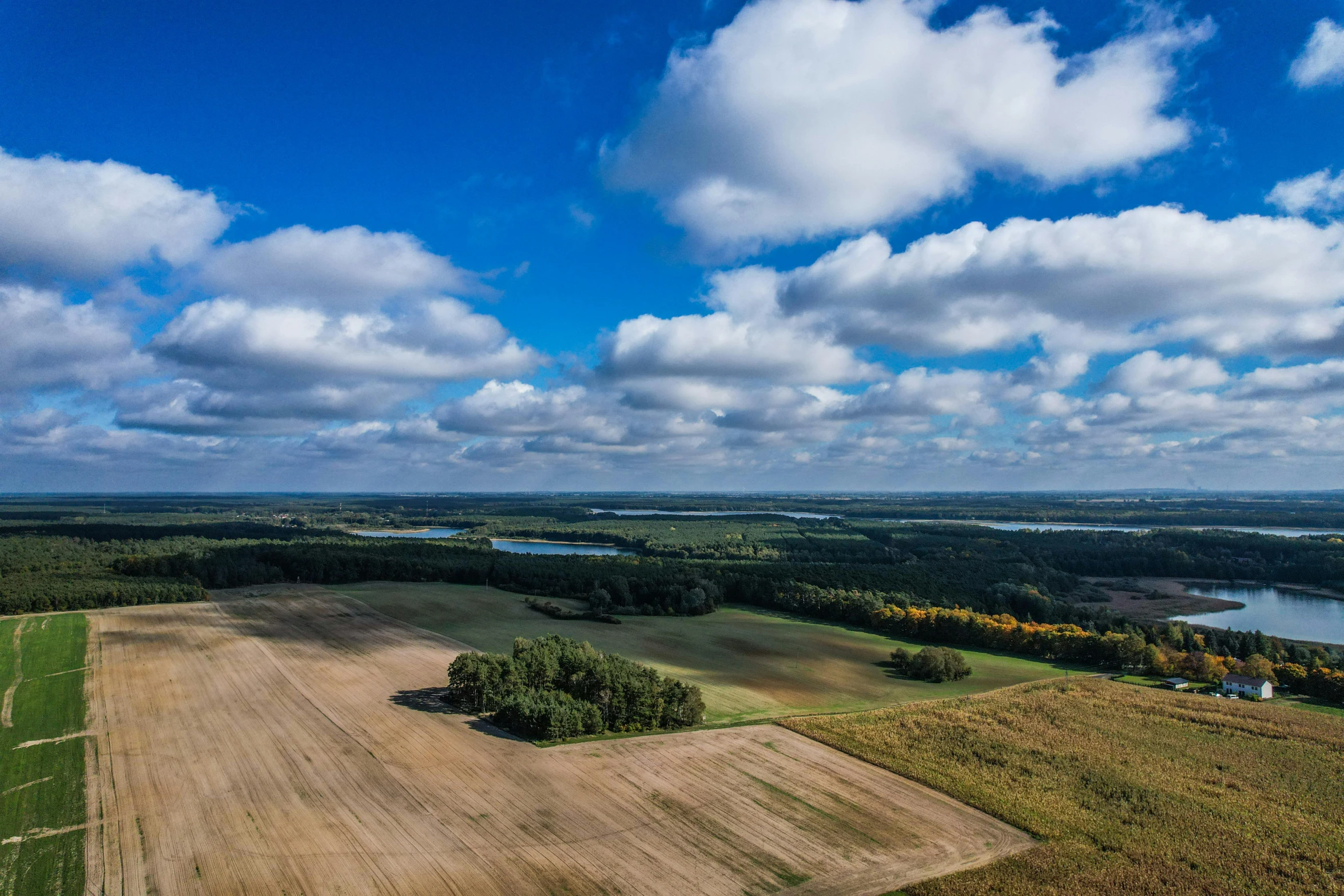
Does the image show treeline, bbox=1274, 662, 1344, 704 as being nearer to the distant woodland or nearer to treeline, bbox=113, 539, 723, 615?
the distant woodland

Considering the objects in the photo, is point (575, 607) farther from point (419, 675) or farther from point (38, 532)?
point (38, 532)

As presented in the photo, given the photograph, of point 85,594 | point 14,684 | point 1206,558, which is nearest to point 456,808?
point 14,684

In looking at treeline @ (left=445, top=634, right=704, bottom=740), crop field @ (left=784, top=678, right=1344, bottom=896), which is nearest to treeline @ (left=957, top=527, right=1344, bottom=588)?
crop field @ (left=784, top=678, right=1344, bottom=896)

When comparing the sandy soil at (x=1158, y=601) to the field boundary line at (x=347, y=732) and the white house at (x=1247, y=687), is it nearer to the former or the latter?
the white house at (x=1247, y=687)

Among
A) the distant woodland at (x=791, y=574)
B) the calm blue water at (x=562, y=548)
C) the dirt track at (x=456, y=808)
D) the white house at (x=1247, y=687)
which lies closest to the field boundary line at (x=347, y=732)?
the dirt track at (x=456, y=808)

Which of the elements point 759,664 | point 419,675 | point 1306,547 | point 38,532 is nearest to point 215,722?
point 419,675

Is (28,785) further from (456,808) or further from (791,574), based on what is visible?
(791,574)
